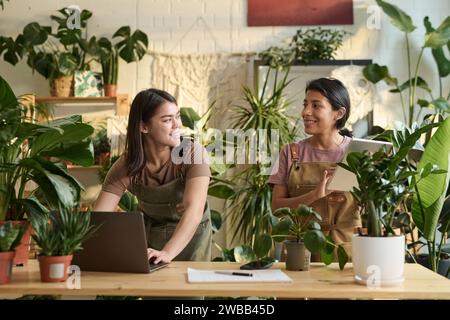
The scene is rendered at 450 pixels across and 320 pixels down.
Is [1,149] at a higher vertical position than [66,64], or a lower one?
lower

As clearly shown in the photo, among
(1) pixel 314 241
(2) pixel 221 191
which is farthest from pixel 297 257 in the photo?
(2) pixel 221 191

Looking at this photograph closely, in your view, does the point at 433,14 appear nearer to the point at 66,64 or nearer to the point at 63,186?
the point at 66,64

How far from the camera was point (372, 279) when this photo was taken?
192 cm

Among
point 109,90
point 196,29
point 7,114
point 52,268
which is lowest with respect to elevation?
point 52,268

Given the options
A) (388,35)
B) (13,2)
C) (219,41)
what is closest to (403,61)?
(388,35)

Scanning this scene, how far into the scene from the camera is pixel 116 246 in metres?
2.09

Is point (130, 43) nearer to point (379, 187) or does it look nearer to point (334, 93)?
point (334, 93)

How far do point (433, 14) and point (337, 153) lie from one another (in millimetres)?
3226

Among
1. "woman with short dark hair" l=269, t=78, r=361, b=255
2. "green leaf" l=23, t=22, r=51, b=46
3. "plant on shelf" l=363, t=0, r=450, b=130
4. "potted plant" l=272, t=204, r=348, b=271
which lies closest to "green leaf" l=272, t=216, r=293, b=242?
"potted plant" l=272, t=204, r=348, b=271

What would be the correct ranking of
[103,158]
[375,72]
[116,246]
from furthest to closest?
[103,158] → [375,72] → [116,246]

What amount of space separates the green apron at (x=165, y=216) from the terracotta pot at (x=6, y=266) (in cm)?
86

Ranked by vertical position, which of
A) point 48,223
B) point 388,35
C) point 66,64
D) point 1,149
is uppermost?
point 388,35

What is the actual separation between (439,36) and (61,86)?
316 centimetres

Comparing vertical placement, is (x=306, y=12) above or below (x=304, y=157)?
above
